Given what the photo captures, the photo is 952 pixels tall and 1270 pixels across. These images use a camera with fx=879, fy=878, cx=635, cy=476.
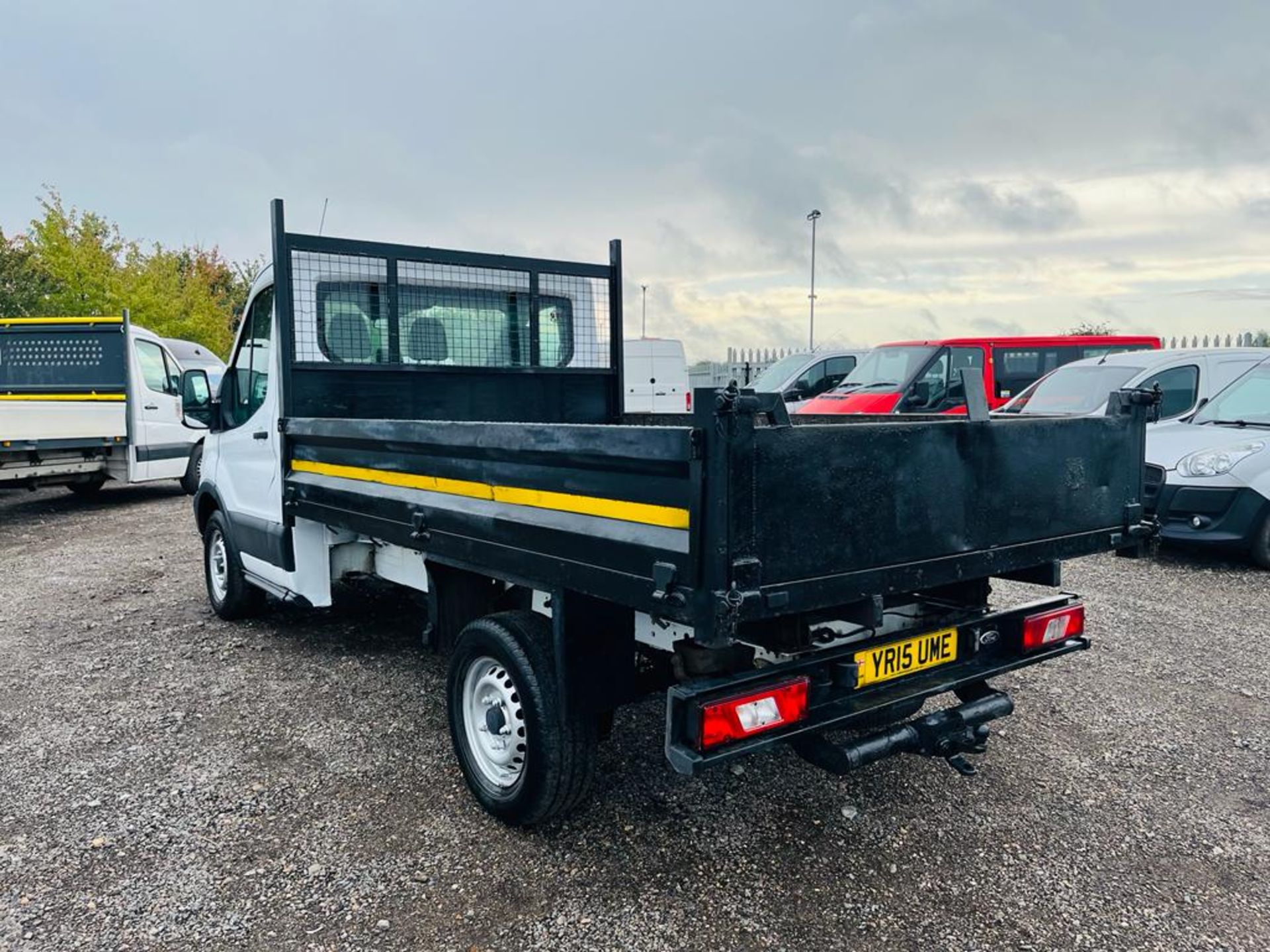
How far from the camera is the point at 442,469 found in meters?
3.30

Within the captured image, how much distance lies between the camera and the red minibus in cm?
1248

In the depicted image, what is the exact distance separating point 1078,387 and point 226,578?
8.16 meters

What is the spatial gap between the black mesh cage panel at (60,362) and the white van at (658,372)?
28.7 feet

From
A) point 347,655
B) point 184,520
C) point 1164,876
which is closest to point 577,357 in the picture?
point 347,655

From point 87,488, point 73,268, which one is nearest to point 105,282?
point 73,268

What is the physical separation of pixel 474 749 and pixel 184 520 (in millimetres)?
8784

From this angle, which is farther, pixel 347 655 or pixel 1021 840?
pixel 347 655

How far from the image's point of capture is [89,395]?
11.1 metres

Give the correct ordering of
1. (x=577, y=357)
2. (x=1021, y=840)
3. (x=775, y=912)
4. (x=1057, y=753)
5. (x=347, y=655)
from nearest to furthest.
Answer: (x=775, y=912)
(x=1021, y=840)
(x=1057, y=753)
(x=347, y=655)
(x=577, y=357)

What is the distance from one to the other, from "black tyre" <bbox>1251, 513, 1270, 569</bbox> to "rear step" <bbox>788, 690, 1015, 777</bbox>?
17.0 feet

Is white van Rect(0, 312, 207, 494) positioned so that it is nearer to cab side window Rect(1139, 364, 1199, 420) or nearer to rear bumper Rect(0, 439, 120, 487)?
rear bumper Rect(0, 439, 120, 487)

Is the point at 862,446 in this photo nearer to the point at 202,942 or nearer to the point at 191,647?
the point at 202,942

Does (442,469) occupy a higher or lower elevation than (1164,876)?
higher

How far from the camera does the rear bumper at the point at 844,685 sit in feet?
8.09
